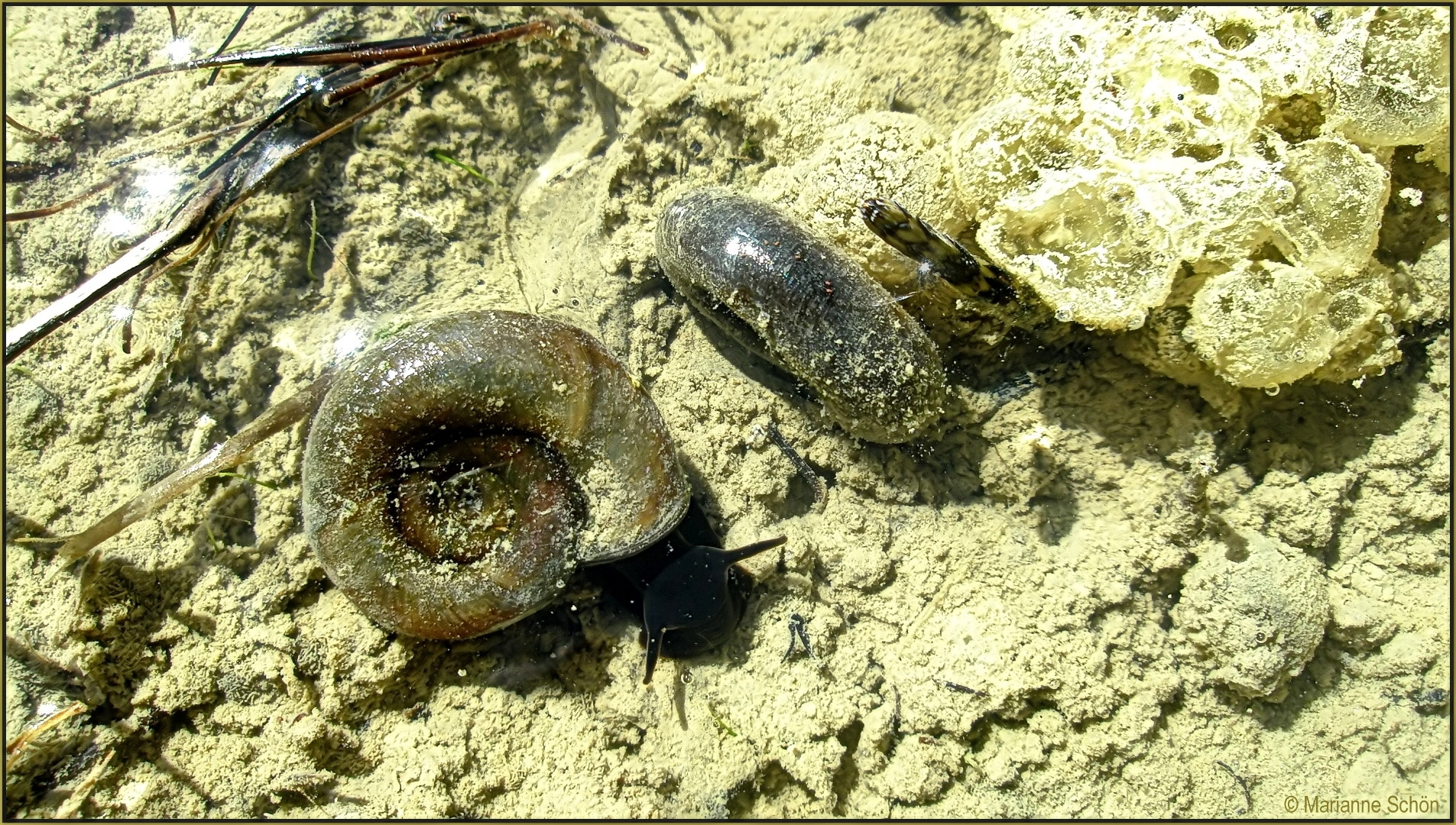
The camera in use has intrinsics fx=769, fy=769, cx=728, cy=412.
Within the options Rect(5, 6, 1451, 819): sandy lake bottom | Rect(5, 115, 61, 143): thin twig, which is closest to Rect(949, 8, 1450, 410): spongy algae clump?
Rect(5, 6, 1451, 819): sandy lake bottom

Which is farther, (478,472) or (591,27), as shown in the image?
(591,27)

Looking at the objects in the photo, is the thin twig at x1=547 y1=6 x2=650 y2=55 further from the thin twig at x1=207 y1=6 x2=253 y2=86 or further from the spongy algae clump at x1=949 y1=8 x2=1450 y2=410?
the spongy algae clump at x1=949 y1=8 x2=1450 y2=410

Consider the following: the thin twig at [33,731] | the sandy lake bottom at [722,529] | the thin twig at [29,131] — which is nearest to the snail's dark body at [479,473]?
the sandy lake bottom at [722,529]

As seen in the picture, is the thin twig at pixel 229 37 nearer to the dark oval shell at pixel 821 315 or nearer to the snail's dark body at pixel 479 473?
the snail's dark body at pixel 479 473

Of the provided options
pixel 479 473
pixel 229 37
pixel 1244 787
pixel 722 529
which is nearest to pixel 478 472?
pixel 479 473

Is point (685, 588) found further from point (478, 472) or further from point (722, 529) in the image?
point (478, 472)

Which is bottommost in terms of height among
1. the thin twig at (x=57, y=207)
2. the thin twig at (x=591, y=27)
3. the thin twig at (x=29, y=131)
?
the thin twig at (x=57, y=207)
